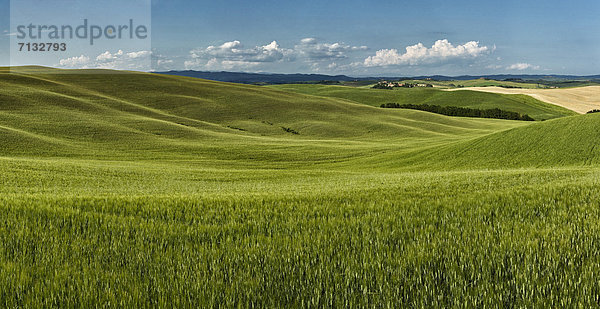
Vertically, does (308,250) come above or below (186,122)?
below

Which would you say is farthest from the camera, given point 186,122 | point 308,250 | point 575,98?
point 575,98

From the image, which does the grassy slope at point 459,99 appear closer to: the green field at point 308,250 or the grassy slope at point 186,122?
the grassy slope at point 186,122

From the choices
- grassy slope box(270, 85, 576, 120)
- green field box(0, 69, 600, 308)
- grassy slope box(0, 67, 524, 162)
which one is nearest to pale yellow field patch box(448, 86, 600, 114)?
grassy slope box(270, 85, 576, 120)

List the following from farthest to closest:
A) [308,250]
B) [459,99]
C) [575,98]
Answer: [575,98]
[459,99]
[308,250]

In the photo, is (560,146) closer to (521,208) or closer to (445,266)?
(521,208)

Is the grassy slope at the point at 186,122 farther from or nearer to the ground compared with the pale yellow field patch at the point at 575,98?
nearer to the ground

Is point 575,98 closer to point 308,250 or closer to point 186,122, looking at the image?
point 186,122

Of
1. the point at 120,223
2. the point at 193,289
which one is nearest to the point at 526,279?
the point at 193,289

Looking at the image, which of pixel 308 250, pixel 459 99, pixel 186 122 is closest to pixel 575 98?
pixel 459 99

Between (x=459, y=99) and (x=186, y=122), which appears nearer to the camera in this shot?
(x=186, y=122)

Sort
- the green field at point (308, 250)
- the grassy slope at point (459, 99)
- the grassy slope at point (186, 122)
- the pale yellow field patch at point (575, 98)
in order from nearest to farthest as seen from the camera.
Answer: the green field at point (308, 250), the grassy slope at point (186, 122), the grassy slope at point (459, 99), the pale yellow field patch at point (575, 98)

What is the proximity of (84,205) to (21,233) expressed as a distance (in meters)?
→ 1.95

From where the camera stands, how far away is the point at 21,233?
5777 millimetres

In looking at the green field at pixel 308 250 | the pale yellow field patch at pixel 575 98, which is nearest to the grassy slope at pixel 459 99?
the pale yellow field patch at pixel 575 98
